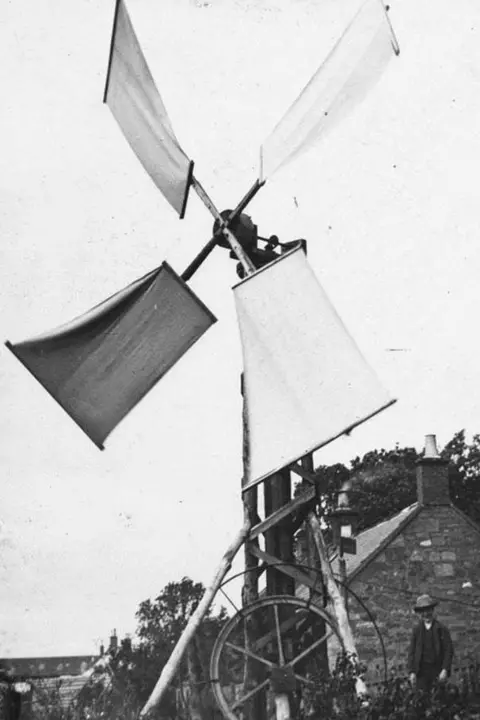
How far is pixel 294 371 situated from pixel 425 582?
43.4ft

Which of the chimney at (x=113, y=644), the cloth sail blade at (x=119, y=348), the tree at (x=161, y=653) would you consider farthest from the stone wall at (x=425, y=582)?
the cloth sail blade at (x=119, y=348)

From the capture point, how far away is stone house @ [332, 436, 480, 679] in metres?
18.8

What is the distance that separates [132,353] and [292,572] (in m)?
2.09

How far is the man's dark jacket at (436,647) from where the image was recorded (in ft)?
26.6

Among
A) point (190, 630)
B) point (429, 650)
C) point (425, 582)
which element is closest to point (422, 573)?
point (425, 582)

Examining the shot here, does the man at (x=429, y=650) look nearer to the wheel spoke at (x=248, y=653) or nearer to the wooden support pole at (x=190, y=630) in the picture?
the wheel spoke at (x=248, y=653)

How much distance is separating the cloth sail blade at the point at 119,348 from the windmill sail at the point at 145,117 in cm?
103

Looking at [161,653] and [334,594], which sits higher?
[161,653]

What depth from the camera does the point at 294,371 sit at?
7273 mm

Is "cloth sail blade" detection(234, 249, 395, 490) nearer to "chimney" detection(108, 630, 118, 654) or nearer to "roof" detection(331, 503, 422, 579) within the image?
"chimney" detection(108, 630, 118, 654)

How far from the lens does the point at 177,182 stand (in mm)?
8492

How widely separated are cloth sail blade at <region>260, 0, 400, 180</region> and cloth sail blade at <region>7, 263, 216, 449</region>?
142 cm

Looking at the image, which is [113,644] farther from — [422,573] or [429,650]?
[422,573]

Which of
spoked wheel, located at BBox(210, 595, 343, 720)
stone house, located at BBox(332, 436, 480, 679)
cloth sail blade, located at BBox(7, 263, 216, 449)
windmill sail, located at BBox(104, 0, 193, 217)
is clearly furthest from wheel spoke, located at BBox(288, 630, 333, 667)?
stone house, located at BBox(332, 436, 480, 679)
